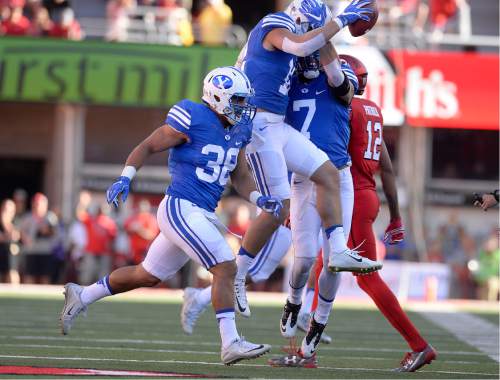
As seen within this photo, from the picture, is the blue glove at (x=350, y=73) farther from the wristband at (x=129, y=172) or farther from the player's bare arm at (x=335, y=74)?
the wristband at (x=129, y=172)

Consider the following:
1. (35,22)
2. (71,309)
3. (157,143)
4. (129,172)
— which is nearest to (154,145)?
(157,143)

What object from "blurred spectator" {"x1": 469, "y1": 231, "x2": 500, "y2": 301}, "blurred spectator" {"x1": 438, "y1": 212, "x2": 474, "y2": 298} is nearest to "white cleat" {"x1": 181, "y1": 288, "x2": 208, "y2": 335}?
"blurred spectator" {"x1": 469, "y1": 231, "x2": 500, "y2": 301}

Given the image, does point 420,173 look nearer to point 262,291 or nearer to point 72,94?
point 262,291

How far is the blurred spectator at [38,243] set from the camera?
60.8 feet

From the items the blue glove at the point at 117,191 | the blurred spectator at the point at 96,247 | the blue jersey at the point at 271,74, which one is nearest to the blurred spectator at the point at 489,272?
the blurred spectator at the point at 96,247

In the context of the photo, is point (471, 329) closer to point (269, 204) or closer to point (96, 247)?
point (269, 204)

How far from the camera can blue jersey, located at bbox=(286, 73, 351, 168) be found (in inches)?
309

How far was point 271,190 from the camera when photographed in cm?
788

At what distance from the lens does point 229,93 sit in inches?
283

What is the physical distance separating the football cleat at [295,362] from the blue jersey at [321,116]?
3.82 feet

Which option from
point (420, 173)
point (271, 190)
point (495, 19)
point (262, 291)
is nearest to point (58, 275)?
point (262, 291)

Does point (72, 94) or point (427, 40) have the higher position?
point (427, 40)

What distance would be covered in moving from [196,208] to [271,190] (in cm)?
83

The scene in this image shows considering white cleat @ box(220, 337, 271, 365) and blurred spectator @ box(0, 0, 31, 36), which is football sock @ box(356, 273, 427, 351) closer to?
white cleat @ box(220, 337, 271, 365)
